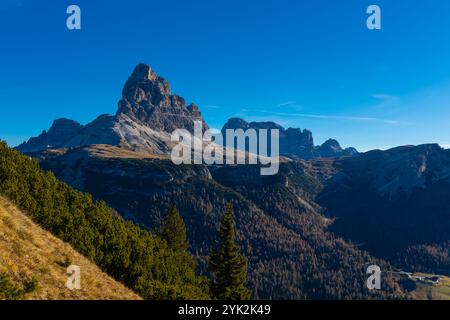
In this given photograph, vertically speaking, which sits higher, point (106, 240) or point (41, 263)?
point (41, 263)

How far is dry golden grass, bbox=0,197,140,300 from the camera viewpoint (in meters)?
24.9

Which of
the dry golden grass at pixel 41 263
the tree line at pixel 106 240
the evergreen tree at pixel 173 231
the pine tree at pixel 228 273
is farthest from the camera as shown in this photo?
the evergreen tree at pixel 173 231

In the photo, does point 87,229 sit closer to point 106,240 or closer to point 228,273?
point 106,240

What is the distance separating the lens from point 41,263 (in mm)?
28203

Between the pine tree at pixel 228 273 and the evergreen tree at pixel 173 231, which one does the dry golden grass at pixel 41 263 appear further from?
the evergreen tree at pixel 173 231

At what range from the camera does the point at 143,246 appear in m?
64.2

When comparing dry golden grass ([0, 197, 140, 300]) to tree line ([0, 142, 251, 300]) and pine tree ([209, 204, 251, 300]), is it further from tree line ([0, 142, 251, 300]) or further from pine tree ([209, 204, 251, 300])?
pine tree ([209, 204, 251, 300])

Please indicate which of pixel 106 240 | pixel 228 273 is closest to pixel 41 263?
pixel 106 240

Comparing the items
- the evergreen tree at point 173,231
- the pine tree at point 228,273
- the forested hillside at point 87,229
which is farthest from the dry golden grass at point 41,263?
the evergreen tree at point 173,231

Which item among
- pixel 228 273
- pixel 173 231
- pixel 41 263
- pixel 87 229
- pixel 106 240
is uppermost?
pixel 87 229

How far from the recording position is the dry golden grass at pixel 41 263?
2494 centimetres
